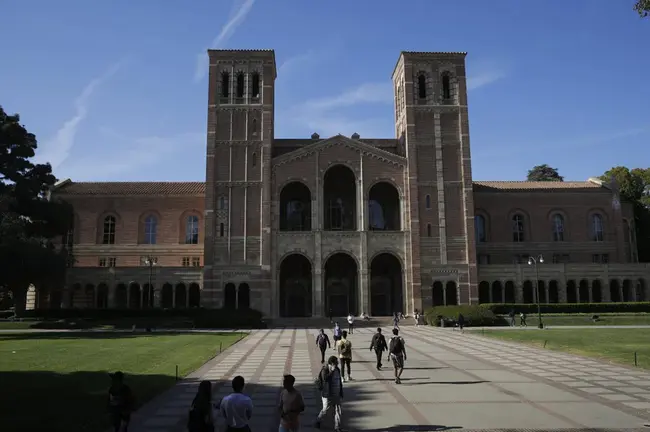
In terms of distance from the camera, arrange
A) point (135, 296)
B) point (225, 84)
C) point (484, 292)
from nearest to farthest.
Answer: point (135, 296) < point (225, 84) < point (484, 292)

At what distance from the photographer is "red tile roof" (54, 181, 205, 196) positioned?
6350 cm

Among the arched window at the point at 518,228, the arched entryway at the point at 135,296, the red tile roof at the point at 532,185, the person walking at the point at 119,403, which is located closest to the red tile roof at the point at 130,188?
the arched entryway at the point at 135,296

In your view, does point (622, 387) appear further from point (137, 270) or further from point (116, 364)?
point (137, 270)

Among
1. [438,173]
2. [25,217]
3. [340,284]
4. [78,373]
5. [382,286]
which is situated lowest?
[78,373]

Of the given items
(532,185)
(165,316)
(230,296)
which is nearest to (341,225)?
(230,296)

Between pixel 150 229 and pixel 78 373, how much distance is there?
45731mm

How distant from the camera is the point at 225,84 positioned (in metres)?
59.6

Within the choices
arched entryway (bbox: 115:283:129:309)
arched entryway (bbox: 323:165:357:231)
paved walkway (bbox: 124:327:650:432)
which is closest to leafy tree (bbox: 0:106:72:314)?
arched entryway (bbox: 115:283:129:309)

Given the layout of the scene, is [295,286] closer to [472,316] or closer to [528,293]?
[472,316]

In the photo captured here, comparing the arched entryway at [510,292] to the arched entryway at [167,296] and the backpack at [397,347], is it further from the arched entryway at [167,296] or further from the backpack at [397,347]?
the backpack at [397,347]

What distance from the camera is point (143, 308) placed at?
52.8 meters

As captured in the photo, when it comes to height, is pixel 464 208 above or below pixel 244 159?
below

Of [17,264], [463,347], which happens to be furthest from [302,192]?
[463,347]

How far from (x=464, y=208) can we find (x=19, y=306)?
4305 cm
